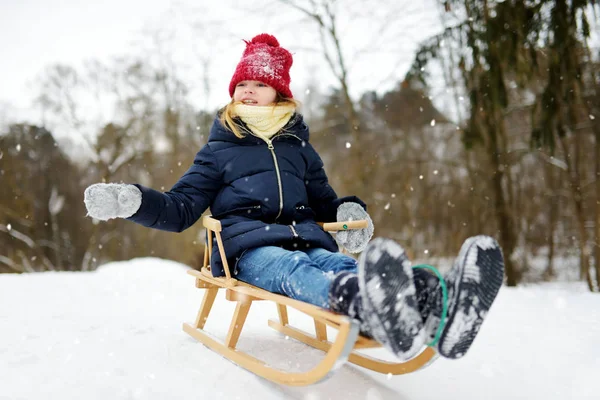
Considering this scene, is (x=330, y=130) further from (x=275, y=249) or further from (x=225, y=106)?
(x=275, y=249)

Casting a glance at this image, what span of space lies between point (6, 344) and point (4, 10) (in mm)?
8971

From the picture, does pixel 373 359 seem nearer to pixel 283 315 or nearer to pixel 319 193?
pixel 283 315

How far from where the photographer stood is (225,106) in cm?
245

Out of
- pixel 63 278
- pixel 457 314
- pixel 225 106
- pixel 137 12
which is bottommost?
pixel 63 278

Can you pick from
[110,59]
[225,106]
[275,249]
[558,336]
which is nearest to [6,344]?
[275,249]

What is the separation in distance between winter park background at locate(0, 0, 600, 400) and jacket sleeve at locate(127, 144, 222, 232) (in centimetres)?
64

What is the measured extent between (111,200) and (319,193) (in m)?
1.14

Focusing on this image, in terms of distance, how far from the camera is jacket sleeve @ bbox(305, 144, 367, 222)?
2520mm

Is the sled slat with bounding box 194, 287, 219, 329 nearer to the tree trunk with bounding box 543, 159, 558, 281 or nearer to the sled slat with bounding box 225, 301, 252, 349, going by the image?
the sled slat with bounding box 225, 301, 252, 349

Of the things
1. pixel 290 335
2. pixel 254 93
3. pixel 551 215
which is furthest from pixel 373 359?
pixel 551 215

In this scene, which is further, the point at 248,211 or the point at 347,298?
the point at 248,211

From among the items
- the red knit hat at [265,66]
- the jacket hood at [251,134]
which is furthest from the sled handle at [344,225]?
the red knit hat at [265,66]

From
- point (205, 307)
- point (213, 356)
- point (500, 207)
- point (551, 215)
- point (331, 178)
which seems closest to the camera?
point (213, 356)

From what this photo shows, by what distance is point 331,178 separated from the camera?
517 inches
